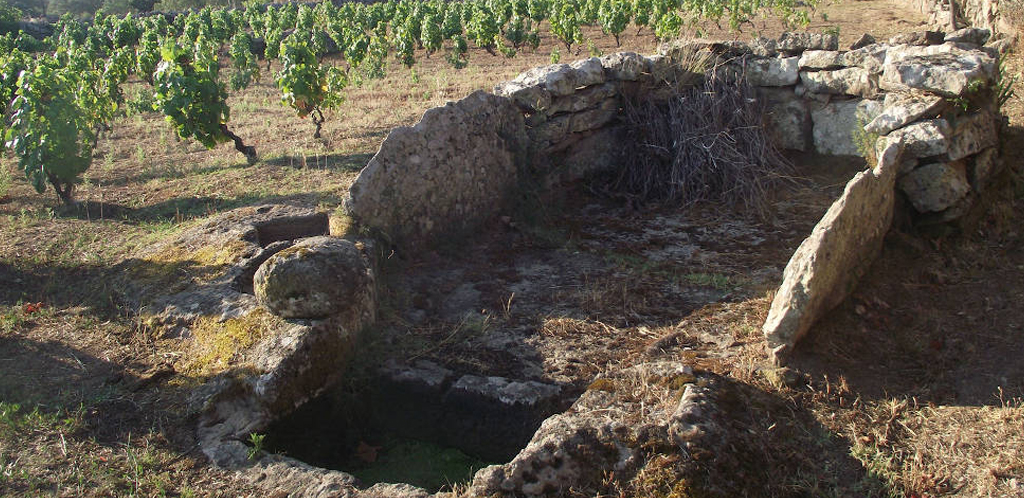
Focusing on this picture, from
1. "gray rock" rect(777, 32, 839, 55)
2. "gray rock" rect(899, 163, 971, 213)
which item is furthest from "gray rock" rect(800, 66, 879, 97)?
"gray rock" rect(899, 163, 971, 213)

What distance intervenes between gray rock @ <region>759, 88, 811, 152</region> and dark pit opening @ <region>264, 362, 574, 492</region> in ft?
14.9

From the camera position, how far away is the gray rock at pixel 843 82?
23.7 ft

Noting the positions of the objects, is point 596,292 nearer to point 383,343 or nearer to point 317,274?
point 383,343

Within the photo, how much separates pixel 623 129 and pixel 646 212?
115cm

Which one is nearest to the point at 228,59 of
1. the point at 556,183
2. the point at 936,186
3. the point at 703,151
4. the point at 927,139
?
the point at 556,183

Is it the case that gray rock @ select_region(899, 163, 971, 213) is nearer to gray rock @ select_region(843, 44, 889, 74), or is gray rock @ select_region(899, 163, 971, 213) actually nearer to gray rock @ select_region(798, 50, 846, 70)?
gray rock @ select_region(843, 44, 889, 74)

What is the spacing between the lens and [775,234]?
6863mm

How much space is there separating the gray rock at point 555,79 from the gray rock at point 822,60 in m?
2.32

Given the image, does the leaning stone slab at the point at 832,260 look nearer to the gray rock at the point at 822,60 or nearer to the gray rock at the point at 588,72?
the gray rock at the point at 822,60

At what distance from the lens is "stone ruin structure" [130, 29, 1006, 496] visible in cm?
399

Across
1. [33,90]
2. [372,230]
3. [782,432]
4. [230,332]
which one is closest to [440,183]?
[372,230]

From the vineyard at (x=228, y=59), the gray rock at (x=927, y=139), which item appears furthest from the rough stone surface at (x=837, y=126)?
the vineyard at (x=228, y=59)

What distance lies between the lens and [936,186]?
5945 mm

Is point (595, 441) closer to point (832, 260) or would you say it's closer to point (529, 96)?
point (832, 260)
